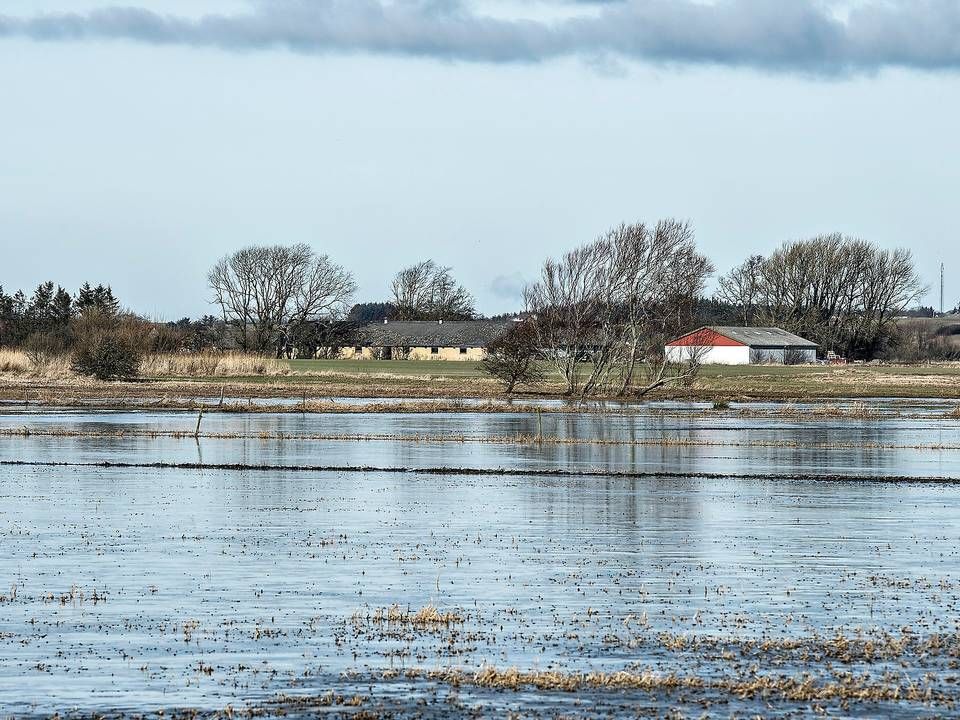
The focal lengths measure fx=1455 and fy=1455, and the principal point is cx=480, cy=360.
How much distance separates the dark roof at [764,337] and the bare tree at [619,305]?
8099 centimetres

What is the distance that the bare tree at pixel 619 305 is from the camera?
280 feet

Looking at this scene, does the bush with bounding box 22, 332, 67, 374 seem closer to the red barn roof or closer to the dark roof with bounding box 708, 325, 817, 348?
the red barn roof

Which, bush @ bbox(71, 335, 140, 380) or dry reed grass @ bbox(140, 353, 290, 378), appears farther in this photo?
dry reed grass @ bbox(140, 353, 290, 378)

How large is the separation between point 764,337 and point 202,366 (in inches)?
3448

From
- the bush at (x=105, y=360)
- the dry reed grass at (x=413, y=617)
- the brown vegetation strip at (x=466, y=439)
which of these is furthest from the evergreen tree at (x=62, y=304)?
the dry reed grass at (x=413, y=617)

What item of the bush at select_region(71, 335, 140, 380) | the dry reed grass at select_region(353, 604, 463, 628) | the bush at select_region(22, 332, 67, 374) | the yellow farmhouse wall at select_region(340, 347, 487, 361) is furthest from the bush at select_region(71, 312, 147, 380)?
the yellow farmhouse wall at select_region(340, 347, 487, 361)

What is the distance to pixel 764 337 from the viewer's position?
172 m

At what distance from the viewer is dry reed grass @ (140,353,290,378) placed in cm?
10086

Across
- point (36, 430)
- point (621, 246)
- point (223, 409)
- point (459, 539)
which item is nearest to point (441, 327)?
point (621, 246)

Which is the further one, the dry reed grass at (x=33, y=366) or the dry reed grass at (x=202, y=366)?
the dry reed grass at (x=202, y=366)

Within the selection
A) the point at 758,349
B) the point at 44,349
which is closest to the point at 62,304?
the point at 44,349

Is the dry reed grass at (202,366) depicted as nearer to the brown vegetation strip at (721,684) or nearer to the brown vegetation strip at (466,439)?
the brown vegetation strip at (466,439)

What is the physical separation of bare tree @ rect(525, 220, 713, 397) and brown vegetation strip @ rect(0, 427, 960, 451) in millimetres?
32830

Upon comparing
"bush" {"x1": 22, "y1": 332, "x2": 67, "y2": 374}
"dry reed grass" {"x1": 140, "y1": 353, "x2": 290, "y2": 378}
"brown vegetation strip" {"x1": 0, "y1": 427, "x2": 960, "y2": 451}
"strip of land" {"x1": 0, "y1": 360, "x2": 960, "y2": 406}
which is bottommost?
"brown vegetation strip" {"x1": 0, "y1": 427, "x2": 960, "y2": 451}
